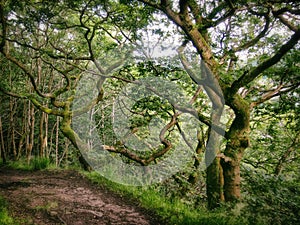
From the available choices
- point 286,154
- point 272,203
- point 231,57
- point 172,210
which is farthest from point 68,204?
point 286,154

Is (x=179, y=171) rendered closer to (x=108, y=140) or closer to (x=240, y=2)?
(x=240, y=2)

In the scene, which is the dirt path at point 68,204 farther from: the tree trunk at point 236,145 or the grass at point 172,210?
the tree trunk at point 236,145

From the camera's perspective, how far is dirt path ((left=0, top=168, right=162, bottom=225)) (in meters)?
4.92

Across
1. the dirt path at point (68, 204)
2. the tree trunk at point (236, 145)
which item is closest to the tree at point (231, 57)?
the tree trunk at point (236, 145)

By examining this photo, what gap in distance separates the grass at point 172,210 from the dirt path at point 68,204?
215 millimetres

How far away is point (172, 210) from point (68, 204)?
2239 mm

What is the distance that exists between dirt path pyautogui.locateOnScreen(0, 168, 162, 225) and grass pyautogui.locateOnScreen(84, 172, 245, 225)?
22 centimetres

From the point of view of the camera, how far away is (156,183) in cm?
723

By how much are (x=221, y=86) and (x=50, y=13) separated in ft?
16.6

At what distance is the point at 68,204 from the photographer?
5.84 m

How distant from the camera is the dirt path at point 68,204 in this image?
194 inches

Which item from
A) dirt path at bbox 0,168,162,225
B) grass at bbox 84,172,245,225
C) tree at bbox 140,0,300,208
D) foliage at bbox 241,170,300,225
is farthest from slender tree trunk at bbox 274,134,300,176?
dirt path at bbox 0,168,162,225

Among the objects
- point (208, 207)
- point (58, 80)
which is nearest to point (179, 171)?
point (208, 207)

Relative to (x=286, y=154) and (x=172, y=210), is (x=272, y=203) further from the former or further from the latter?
(x=286, y=154)
